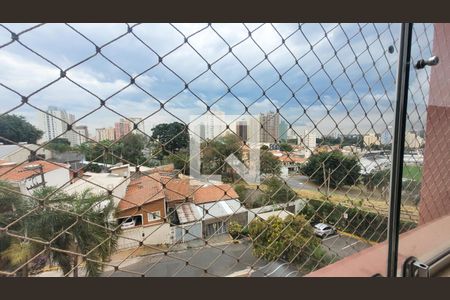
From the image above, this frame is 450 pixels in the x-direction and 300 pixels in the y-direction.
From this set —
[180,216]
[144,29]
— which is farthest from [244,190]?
[144,29]

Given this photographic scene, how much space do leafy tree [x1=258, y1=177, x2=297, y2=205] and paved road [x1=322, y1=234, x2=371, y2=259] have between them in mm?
179

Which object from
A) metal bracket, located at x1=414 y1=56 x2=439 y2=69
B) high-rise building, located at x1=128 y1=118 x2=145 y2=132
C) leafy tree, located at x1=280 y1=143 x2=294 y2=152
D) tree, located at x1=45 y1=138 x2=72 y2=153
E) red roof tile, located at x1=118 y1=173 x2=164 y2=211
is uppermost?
metal bracket, located at x1=414 y1=56 x2=439 y2=69

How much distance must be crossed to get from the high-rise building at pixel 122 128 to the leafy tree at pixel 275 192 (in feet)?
1.18

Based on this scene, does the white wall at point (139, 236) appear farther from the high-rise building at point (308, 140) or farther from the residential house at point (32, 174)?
the high-rise building at point (308, 140)

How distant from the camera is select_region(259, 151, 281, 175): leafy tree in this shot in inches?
24.3

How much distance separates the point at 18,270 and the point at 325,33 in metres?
0.77

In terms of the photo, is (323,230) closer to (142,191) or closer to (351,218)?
(351,218)

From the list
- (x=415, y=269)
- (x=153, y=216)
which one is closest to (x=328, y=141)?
(x=415, y=269)

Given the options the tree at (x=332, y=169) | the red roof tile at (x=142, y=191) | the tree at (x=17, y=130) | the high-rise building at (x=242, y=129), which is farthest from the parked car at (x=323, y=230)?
the tree at (x=17, y=130)

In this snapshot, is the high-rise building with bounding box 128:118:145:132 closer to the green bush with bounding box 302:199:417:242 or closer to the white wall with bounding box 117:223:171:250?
the white wall with bounding box 117:223:171:250

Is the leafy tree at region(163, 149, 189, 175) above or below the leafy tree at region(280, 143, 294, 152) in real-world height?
below

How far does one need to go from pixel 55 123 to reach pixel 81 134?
4 centimetres

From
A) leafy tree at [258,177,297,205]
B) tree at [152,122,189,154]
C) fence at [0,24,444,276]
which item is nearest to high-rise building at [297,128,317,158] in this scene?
fence at [0,24,444,276]

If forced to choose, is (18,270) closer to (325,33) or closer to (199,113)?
(199,113)
